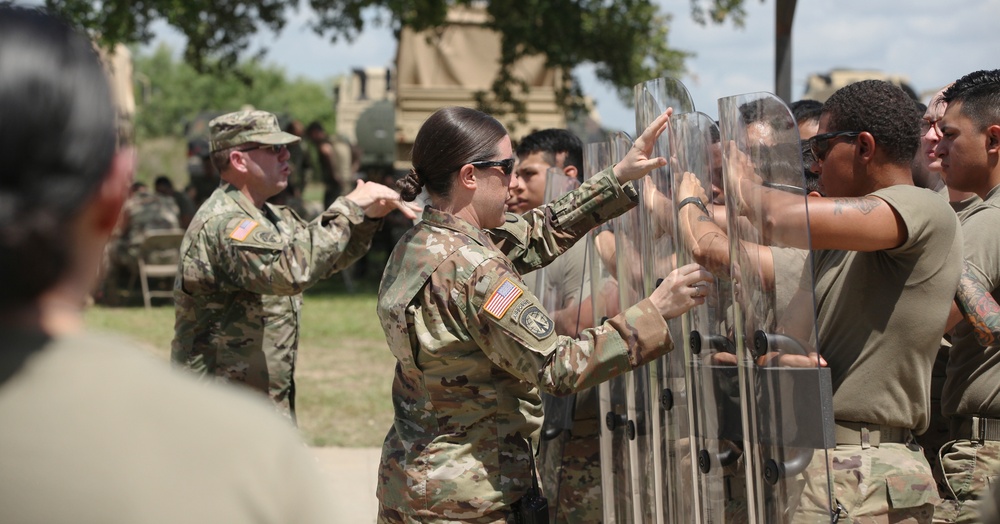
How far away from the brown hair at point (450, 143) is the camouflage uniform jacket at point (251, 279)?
44.6 inches

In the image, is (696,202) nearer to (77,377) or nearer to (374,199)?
(374,199)

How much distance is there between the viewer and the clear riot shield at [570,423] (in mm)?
3756

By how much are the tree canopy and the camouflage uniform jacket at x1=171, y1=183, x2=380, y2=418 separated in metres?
9.02

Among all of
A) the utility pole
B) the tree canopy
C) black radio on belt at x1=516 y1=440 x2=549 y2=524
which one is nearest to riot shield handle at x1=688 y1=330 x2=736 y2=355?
black radio on belt at x1=516 y1=440 x2=549 y2=524

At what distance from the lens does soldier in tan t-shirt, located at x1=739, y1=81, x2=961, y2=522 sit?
248cm

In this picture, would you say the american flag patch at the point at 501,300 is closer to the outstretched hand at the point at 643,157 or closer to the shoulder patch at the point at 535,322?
the shoulder patch at the point at 535,322

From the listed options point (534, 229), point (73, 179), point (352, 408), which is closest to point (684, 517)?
point (534, 229)

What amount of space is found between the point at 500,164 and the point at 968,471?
71.0 inches

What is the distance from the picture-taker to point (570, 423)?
375cm

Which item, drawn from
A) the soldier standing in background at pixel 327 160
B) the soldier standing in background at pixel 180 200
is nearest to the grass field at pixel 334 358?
the soldier standing in background at pixel 180 200

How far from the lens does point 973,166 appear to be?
10.6ft

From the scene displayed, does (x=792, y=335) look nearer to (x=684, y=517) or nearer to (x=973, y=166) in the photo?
(x=684, y=517)

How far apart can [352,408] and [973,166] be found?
586 centimetres

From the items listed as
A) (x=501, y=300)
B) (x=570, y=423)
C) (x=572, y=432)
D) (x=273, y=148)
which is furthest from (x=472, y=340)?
(x=273, y=148)
